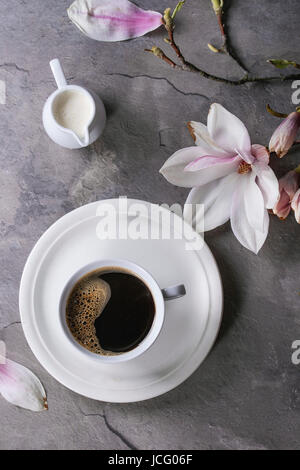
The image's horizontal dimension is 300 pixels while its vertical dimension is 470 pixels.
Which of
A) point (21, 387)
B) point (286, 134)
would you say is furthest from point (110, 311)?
point (286, 134)

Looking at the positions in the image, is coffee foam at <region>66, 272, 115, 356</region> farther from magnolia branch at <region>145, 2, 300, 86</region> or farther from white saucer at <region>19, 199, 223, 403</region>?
magnolia branch at <region>145, 2, 300, 86</region>

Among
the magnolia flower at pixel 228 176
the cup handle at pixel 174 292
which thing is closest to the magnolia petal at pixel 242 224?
the magnolia flower at pixel 228 176

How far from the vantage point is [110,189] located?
2.73ft

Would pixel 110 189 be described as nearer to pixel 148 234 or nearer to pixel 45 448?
pixel 148 234

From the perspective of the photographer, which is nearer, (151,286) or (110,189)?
(151,286)

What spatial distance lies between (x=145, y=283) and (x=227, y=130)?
0.70ft

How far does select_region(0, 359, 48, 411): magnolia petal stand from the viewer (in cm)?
81

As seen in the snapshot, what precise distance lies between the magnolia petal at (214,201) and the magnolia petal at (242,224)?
0.02 meters

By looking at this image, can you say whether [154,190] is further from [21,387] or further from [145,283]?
[21,387]

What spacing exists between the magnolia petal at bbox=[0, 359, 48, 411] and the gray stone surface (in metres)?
0.01

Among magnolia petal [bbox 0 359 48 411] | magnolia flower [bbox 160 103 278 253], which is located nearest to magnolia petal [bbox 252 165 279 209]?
magnolia flower [bbox 160 103 278 253]
